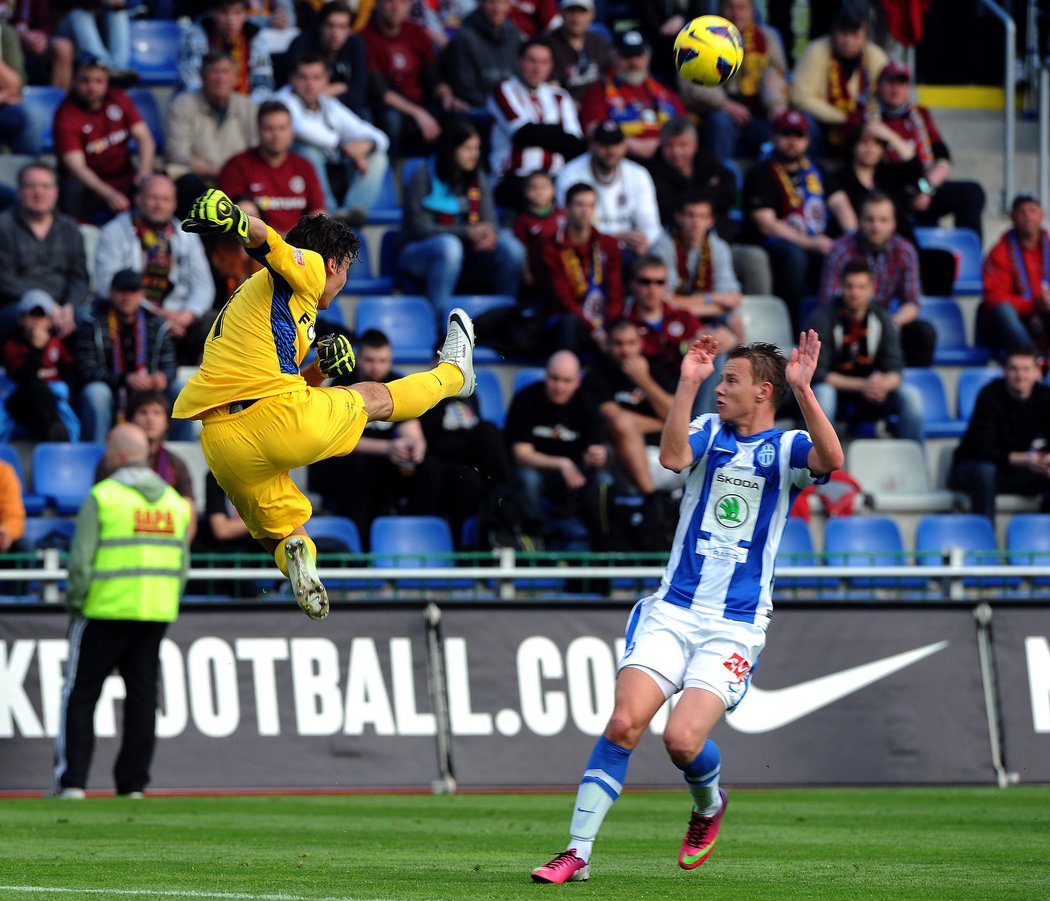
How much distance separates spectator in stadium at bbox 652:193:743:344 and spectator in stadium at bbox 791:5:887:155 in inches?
108

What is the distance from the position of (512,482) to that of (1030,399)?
4480 millimetres

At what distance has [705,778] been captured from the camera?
7965 mm

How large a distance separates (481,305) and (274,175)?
205cm

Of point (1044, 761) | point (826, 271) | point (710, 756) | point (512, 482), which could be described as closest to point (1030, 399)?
point (826, 271)

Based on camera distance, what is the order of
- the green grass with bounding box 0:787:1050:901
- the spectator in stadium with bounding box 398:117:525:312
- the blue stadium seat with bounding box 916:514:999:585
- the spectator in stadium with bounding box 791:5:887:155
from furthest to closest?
the spectator in stadium with bounding box 791:5:887:155 → the spectator in stadium with bounding box 398:117:525:312 → the blue stadium seat with bounding box 916:514:999:585 → the green grass with bounding box 0:787:1050:901

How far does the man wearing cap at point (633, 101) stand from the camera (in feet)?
57.8

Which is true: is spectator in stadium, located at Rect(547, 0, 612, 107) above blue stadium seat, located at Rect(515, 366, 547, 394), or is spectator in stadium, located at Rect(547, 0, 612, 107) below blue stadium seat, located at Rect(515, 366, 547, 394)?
above

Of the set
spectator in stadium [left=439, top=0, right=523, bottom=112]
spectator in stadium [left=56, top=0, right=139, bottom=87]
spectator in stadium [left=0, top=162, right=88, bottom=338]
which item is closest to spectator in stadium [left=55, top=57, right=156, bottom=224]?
spectator in stadium [left=0, top=162, right=88, bottom=338]

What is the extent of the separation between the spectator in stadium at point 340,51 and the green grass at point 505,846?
6.94m

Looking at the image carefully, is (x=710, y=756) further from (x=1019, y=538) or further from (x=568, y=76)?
(x=568, y=76)

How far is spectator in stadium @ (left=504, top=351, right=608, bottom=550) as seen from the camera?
14.2m

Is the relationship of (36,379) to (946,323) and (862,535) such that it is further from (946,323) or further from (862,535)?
(946,323)

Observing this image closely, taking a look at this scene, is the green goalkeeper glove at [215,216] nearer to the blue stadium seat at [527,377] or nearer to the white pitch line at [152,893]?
the white pitch line at [152,893]

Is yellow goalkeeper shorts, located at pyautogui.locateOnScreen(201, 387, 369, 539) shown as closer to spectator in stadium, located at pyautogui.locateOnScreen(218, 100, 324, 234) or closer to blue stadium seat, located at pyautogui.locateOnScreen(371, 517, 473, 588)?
blue stadium seat, located at pyautogui.locateOnScreen(371, 517, 473, 588)
